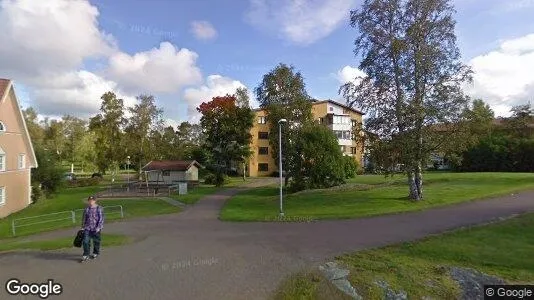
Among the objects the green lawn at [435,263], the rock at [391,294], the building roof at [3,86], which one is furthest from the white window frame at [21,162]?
the rock at [391,294]

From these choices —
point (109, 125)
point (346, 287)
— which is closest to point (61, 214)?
point (346, 287)

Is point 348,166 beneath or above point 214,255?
above

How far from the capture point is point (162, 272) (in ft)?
37.1

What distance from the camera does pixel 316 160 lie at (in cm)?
3859

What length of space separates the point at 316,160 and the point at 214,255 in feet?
85.7

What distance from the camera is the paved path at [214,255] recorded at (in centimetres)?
994

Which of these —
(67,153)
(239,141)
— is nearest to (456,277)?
(239,141)

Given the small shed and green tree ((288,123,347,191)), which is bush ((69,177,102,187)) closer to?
the small shed

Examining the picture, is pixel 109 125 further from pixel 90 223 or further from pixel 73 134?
pixel 90 223

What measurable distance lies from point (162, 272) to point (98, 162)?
6638cm

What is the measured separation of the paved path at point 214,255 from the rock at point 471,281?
11.6 ft

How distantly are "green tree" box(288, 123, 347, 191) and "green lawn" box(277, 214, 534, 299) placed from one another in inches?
889

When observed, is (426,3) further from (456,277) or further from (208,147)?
(208,147)

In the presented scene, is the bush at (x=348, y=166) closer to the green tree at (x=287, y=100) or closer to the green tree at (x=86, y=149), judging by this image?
the green tree at (x=287, y=100)
